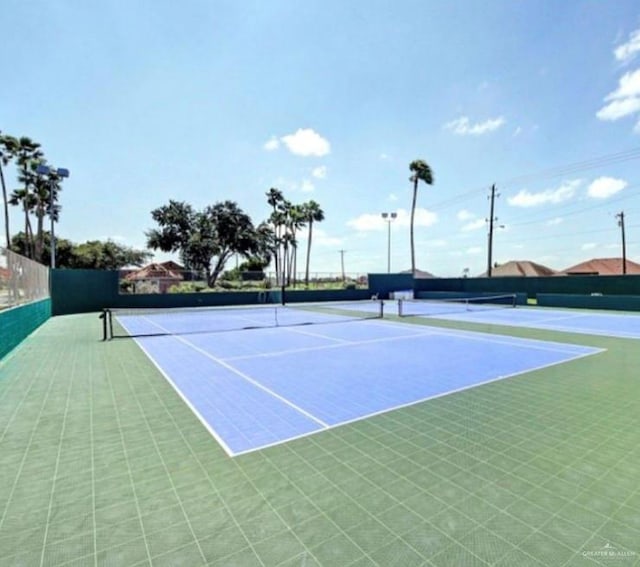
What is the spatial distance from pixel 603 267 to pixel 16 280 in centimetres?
5429

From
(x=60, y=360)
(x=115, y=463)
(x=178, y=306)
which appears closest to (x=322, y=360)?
(x=115, y=463)

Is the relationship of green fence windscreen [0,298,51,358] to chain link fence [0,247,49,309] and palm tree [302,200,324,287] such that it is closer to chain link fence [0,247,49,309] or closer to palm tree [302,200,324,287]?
chain link fence [0,247,49,309]

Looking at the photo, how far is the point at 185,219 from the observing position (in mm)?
39250

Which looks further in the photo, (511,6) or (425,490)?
(511,6)

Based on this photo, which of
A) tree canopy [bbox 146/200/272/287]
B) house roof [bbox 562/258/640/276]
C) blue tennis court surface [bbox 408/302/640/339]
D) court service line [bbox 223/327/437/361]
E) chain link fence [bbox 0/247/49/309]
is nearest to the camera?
chain link fence [bbox 0/247/49/309]

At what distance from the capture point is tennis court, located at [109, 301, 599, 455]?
4.50 m

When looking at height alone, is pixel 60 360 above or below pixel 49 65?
below

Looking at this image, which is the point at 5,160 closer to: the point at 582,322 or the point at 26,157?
the point at 26,157

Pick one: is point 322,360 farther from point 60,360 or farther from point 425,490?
point 60,360

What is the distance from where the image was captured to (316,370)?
22.9 ft

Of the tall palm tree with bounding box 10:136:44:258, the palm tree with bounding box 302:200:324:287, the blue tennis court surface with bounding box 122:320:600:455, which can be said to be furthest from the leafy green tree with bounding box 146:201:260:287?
the blue tennis court surface with bounding box 122:320:600:455

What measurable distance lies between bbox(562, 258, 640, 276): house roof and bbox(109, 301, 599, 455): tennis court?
42295 mm

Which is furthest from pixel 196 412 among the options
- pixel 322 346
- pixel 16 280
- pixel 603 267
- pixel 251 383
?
pixel 603 267

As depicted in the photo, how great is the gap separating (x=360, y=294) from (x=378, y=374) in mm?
22495
